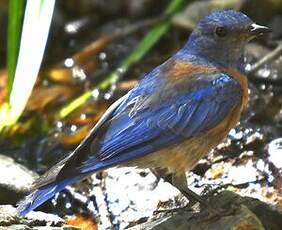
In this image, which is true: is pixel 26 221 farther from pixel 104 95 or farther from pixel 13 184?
pixel 104 95

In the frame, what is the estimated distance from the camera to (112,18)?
8883mm

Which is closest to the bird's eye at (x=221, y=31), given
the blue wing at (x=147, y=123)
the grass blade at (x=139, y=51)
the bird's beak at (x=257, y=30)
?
the bird's beak at (x=257, y=30)

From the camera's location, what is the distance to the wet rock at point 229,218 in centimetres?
496

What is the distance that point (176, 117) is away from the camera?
545 cm

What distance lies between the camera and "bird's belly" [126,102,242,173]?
5355 millimetres

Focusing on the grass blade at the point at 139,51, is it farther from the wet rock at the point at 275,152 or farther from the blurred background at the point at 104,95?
the wet rock at the point at 275,152

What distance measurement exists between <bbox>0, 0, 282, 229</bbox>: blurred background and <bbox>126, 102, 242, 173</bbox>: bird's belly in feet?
1.37

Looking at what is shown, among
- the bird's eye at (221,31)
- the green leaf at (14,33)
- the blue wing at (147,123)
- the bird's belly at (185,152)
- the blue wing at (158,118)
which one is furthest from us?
the green leaf at (14,33)

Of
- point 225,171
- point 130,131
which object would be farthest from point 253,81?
point 130,131

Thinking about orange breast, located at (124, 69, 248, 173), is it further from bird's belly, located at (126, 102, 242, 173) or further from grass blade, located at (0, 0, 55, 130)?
grass blade, located at (0, 0, 55, 130)

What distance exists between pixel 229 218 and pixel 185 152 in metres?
0.60

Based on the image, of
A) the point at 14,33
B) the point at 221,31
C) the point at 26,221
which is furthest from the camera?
the point at 14,33

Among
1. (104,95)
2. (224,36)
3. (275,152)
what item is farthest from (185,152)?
(104,95)

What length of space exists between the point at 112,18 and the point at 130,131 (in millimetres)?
3792
